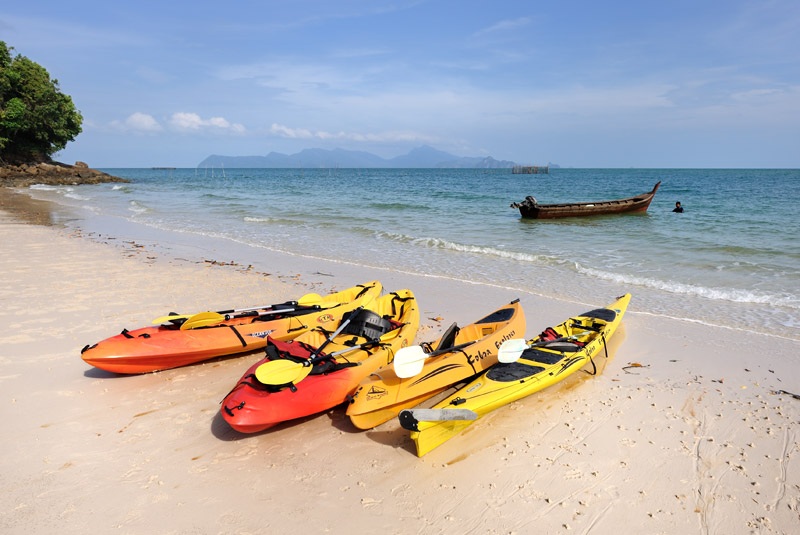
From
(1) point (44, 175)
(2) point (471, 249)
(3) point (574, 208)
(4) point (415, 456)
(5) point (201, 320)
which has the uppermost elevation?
(1) point (44, 175)

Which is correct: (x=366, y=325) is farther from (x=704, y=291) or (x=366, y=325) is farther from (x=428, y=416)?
(x=704, y=291)

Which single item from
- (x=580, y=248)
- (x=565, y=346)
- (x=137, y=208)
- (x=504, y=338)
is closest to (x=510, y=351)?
(x=504, y=338)

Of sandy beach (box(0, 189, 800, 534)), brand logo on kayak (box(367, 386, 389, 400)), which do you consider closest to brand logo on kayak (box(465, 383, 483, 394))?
sandy beach (box(0, 189, 800, 534))

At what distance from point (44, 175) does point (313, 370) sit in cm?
5325

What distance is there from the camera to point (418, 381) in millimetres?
4457

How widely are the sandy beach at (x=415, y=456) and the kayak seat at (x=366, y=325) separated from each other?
0.96 meters

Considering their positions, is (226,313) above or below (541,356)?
above

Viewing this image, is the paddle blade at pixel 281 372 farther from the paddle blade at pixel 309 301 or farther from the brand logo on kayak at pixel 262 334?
the paddle blade at pixel 309 301

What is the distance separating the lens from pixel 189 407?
4.56 metres

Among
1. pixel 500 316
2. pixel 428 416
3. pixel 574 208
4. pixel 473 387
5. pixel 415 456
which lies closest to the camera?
pixel 428 416

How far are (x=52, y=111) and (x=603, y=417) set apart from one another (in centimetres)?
5623

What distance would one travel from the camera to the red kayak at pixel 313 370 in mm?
3988

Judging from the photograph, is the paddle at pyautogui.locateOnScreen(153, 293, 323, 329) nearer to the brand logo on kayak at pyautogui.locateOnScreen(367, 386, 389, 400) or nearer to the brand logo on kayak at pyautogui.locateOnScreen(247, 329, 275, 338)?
the brand logo on kayak at pyautogui.locateOnScreen(247, 329, 275, 338)

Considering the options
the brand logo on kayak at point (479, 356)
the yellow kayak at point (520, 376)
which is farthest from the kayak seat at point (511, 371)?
the brand logo on kayak at point (479, 356)
